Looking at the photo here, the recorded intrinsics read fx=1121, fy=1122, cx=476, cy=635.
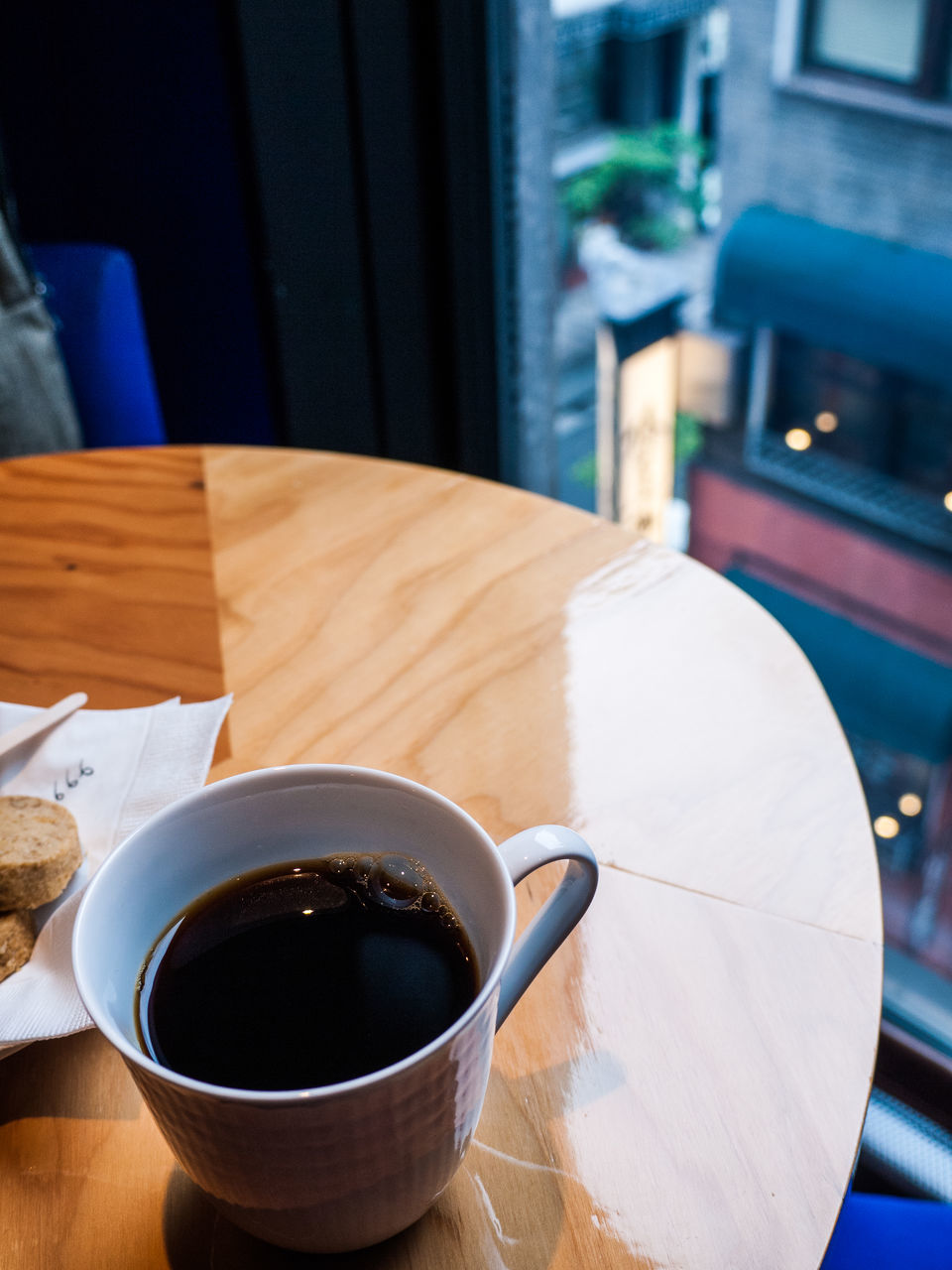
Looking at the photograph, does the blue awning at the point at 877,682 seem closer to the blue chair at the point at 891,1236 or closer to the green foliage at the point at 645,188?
the green foliage at the point at 645,188

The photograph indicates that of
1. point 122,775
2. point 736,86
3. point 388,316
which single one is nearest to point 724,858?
point 122,775

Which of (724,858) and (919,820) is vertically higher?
(724,858)

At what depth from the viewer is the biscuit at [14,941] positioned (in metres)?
0.57

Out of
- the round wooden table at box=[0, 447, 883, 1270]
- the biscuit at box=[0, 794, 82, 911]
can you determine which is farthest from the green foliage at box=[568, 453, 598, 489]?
the biscuit at box=[0, 794, 82, 911]

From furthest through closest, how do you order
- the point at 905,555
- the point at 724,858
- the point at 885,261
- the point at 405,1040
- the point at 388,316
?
the point at 388,316
the point at 905,555
the point at 885,261
the point at 724,858
the point at 405,1040

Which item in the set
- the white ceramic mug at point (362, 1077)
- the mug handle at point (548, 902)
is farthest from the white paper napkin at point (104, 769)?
the mug handle at point (548, 902)

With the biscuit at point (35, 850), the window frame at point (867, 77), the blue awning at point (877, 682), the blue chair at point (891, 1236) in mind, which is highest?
the window frame at point (867, 77)

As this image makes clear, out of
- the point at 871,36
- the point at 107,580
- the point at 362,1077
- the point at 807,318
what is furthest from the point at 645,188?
the point at 362,1077

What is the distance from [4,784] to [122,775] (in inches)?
3.1

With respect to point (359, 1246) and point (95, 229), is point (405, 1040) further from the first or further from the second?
point (95, 229)

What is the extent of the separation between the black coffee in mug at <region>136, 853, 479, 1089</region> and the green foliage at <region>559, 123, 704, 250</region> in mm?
1510

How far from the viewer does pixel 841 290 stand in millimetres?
1582

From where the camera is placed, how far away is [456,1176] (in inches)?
20.2

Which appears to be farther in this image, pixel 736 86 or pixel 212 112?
pixel 212 112
